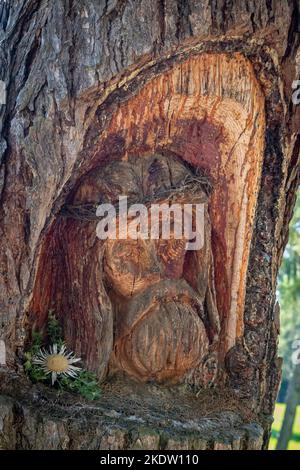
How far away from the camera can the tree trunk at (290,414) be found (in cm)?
1312

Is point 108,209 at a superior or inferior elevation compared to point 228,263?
superior

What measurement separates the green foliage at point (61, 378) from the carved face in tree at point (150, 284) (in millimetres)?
299

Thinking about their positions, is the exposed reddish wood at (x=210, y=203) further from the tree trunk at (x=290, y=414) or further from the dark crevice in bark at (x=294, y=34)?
the tree trunk at (x=290, y=414)

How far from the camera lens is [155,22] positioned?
165 inches

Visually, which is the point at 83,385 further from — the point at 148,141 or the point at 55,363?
the point at 148,141

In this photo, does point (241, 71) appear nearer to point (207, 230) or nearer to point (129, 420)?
point (207, 230)

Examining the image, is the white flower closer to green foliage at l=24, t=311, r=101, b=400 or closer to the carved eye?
green foliage at l=24, t=311, r=101, b=400

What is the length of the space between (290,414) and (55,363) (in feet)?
32.4

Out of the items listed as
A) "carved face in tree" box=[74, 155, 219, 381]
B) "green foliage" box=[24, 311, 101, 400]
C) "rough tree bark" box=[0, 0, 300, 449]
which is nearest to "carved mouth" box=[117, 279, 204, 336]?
"carved face in tree" box=[74, 155, 219, 381]

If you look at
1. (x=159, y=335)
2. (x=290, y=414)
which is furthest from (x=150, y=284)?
(x=290, y=414)

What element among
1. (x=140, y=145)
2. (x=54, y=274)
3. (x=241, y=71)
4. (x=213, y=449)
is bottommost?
(x=213, y=449)

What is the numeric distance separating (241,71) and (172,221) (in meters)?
0.95

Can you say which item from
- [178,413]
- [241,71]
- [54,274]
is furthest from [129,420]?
[241,71]

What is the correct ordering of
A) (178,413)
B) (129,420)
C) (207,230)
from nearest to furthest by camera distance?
1. (129,420)
2. (178,413)
3. (207,230)
